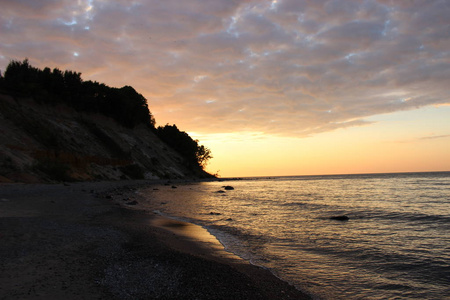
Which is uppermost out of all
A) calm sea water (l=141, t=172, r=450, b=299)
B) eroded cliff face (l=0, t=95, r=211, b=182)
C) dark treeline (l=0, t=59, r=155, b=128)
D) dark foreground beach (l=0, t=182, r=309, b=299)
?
dark treeline (l=0, t=59, r=155, b=128)

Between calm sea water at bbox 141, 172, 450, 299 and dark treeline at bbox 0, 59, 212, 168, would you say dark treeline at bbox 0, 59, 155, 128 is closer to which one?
dark treeline at bbox 0, 59, 212, 168

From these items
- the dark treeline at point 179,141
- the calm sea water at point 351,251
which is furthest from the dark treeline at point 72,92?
the calm sea water at point 351,251

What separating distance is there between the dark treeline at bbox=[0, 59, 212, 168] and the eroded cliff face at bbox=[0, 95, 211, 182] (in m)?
2.12

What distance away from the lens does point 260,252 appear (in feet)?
42.9

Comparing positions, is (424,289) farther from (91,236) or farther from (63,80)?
(63,80)

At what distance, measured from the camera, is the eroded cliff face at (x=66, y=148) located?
121 feet

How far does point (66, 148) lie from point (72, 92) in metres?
25.7

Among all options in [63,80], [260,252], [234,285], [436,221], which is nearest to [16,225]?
[234,285]

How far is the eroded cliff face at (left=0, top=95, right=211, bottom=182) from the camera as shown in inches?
1454

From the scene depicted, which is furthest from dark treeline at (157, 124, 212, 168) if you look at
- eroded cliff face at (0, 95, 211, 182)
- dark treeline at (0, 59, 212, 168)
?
eroded cliff face at (0, 95, 211, 182)

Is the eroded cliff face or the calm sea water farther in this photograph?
the eroded cliff face

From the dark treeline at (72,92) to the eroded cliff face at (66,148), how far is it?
2.12 meters

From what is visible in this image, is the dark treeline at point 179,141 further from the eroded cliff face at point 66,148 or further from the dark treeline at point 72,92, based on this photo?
the eroded cliff face at point 66,148

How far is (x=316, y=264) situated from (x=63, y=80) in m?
79.7
